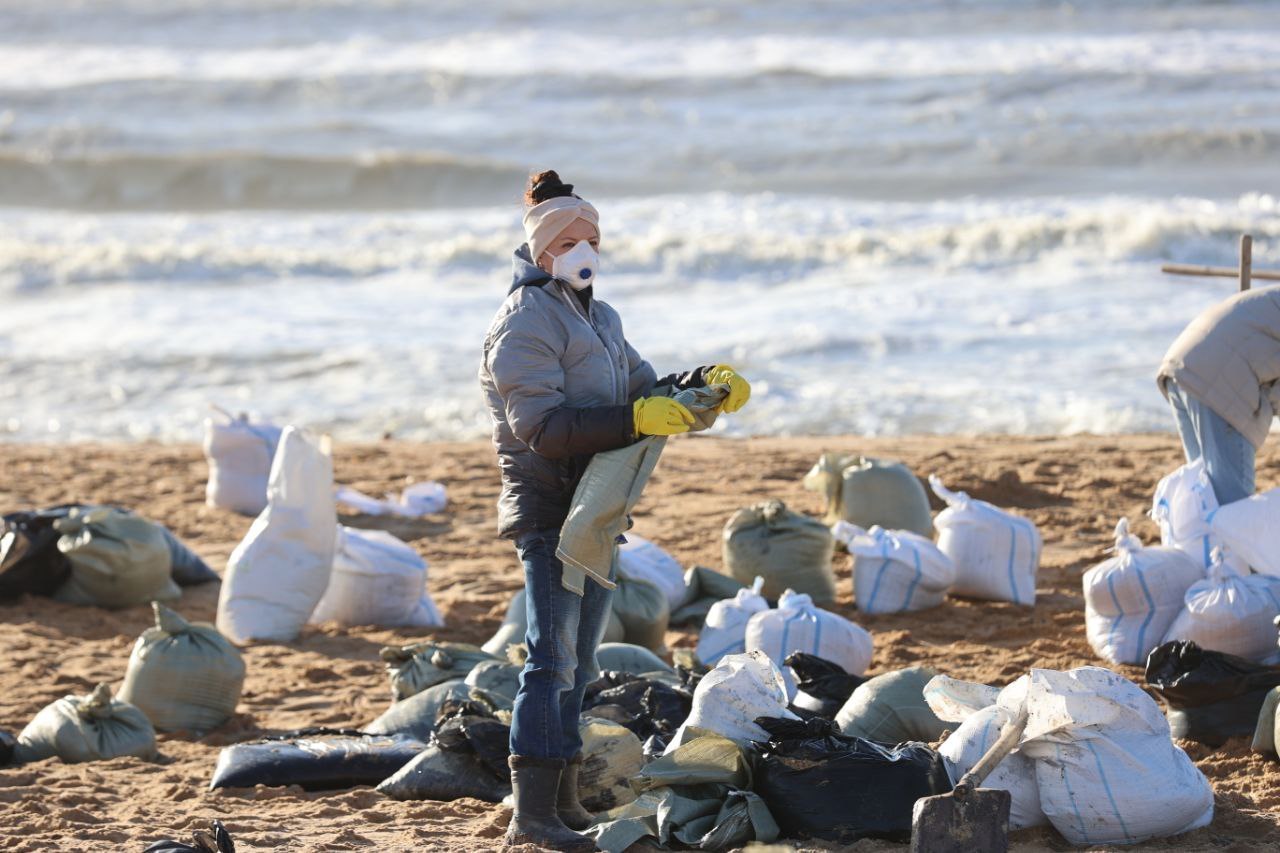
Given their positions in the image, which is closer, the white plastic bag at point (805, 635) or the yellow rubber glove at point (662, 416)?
the yellow rubber glove at point (662, 416)

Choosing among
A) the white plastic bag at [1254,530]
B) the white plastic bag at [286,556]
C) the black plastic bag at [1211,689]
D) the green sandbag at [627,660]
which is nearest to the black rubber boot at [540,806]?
the green sandbag at [627,660]

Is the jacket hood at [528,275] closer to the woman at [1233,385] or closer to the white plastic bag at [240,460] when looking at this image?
the woman at [1233,385]

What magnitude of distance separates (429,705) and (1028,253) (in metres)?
11.9

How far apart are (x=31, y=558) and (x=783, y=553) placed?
3115mm

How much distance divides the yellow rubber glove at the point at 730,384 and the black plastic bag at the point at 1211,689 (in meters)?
1.61

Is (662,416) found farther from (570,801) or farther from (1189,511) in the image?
(1189,511)

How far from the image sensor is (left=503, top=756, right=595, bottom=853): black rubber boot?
12.5ft

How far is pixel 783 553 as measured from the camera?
639cm

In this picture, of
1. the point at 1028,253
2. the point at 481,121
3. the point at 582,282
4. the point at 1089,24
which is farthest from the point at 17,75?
the point at 582,282

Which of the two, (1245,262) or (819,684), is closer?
(819,684)

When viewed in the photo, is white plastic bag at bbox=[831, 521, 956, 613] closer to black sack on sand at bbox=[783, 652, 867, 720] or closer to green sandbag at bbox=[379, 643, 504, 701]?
black sack on sand at bbox=[783, 652, 867, 720]

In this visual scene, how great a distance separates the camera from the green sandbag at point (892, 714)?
4488 mm

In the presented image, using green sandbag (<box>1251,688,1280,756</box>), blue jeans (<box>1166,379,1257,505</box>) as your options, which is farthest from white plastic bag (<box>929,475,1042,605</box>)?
green sandbag (<box>1251,688,1280,756</box>)

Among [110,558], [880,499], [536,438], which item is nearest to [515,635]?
[880,499]
